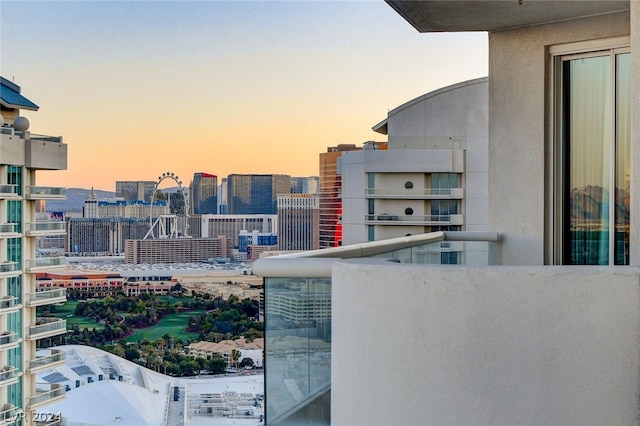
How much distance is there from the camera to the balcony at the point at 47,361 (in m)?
20.1

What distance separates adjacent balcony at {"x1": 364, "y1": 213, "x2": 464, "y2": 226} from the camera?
98.3 feet

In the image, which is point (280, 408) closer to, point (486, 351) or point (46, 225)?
point (486, 351)

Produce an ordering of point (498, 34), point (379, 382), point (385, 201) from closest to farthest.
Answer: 1. point (379, 382)
2. point (498, 34)
3. point (385, 201)

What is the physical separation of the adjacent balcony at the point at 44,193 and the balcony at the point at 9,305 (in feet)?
8.71

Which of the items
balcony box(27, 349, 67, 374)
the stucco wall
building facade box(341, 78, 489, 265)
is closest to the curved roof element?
balcony box(27, 349, 67, 374)

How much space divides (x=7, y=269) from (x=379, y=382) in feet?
60.4

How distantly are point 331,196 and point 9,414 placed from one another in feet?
60.9

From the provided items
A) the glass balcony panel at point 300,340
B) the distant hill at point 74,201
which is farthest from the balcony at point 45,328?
the glass balcony panel at point 300,340

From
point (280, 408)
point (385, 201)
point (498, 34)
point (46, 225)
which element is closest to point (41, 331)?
point (46, 225)

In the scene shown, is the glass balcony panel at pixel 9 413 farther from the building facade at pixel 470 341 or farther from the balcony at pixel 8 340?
the building facade at pixel 470 341

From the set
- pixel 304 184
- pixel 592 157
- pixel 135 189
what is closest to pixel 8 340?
pixel 135 189

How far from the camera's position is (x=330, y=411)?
2.98 meters

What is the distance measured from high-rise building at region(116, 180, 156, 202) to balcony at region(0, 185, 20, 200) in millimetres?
13571

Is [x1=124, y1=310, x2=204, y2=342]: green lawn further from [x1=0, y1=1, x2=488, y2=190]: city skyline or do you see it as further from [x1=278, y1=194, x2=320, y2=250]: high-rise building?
[x1=0, y1=1, x2=488, y2=190]: city skyline
